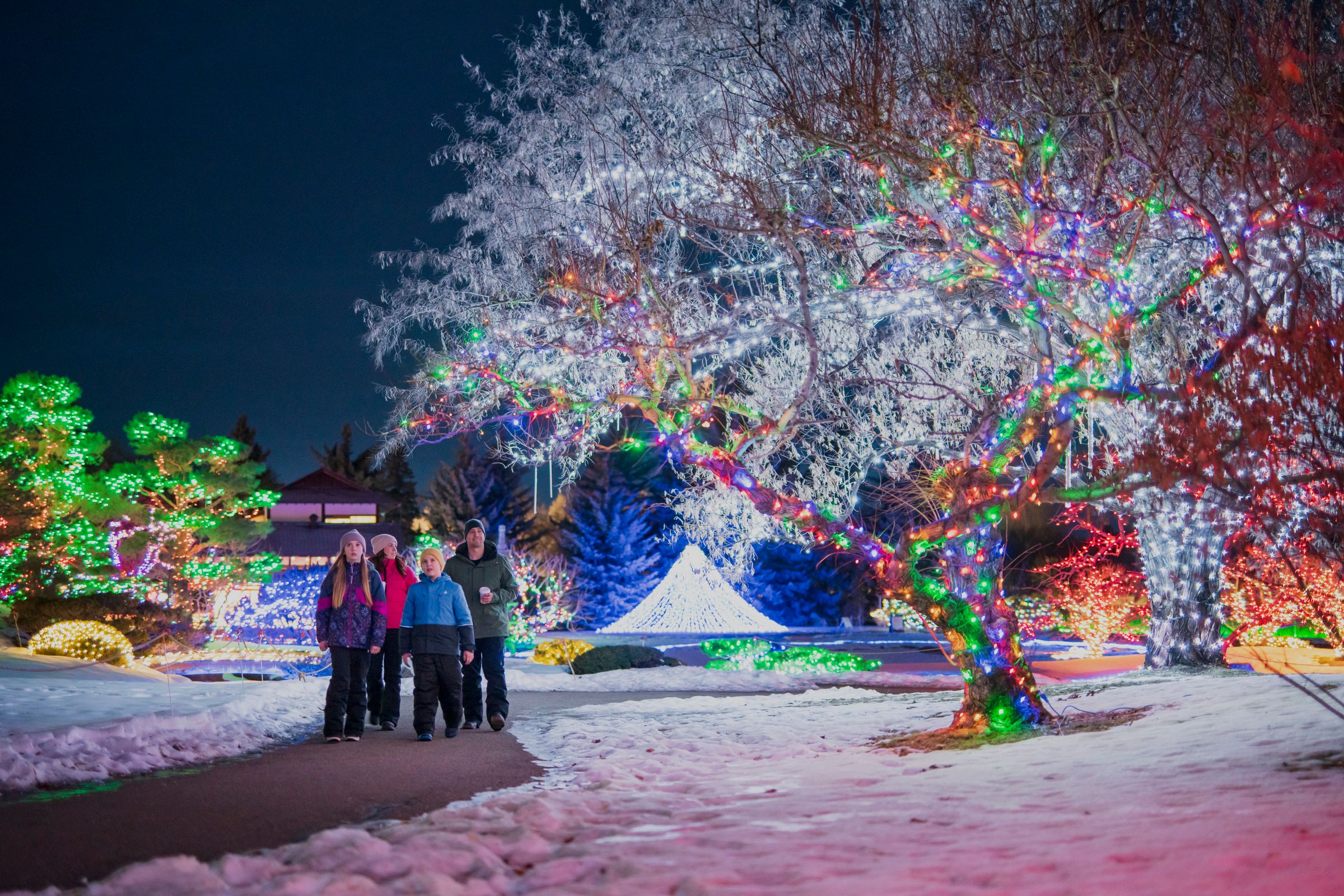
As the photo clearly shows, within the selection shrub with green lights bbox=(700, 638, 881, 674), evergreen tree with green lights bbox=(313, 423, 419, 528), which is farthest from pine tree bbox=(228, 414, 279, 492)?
shrub with green lights bbox=(700, 638, 881, 674)

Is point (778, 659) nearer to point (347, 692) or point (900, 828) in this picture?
point (347, 692)

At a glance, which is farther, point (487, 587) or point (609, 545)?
point (609, 545)

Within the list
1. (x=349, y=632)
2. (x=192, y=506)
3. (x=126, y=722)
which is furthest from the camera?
(x=192, y=506)

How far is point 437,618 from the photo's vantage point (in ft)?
29.1

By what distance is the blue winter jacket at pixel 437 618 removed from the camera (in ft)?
28.9

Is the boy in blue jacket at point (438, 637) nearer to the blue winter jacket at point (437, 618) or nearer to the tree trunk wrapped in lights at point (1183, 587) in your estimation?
the blue winter jacket at point (437, 618)

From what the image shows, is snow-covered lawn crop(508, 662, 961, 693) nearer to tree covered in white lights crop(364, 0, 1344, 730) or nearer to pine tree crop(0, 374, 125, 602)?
tree covered in white lights crop(364, 0, 1344, 730)

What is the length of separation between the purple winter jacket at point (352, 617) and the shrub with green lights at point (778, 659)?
10036mm

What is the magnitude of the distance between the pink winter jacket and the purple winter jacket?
2.83 ft

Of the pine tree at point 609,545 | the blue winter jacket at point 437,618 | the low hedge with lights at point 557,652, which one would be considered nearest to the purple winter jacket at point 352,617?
the blue winter jacket at point 437,618

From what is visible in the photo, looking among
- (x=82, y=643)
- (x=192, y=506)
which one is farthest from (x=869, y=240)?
(x=192, y=506)

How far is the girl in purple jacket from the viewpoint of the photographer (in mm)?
8438

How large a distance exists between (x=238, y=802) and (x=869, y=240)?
722 cm

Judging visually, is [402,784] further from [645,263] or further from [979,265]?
[979,265]
